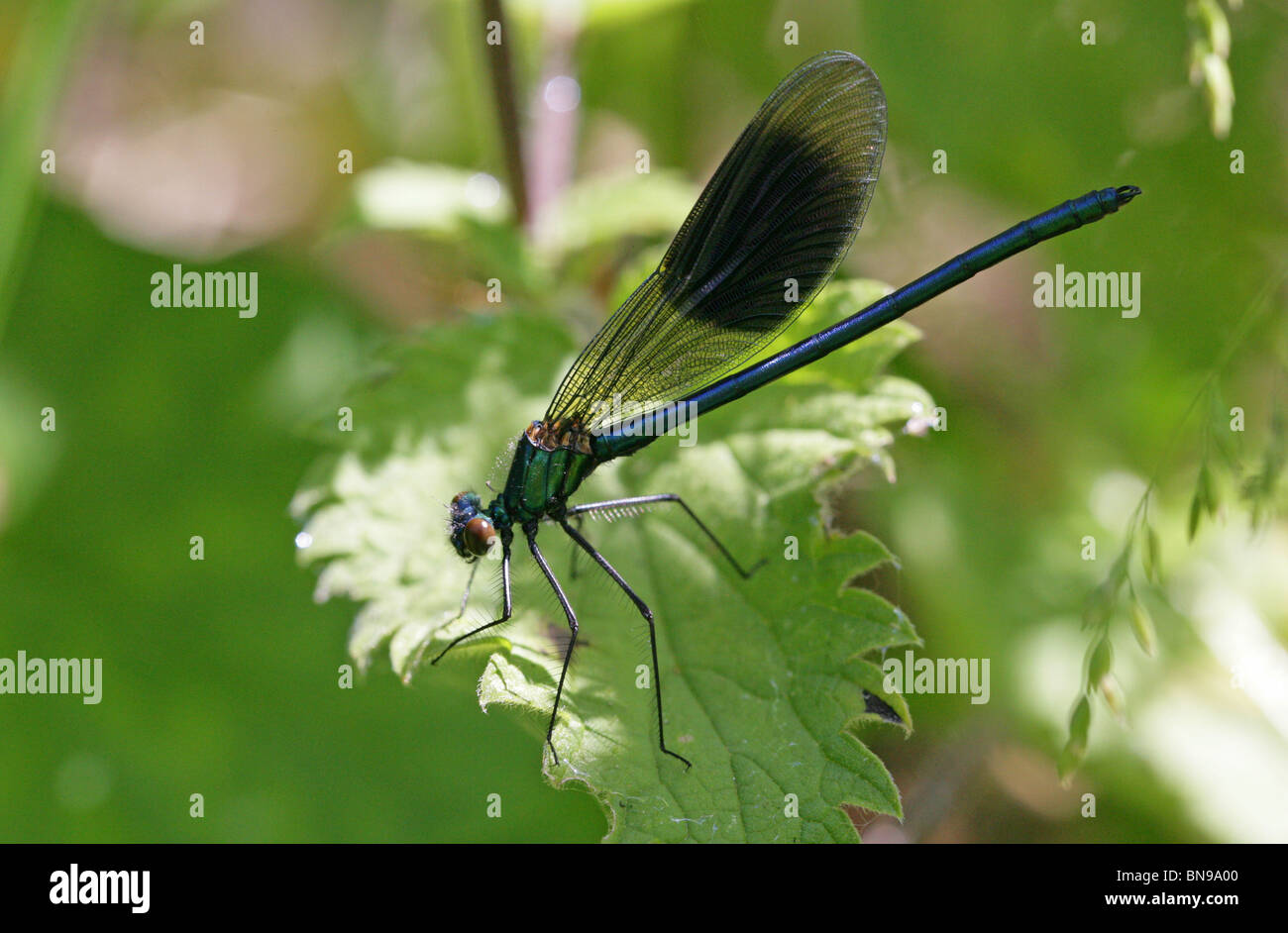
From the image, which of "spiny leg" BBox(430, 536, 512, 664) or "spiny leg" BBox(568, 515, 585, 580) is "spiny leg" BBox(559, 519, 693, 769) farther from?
"spiny leg" BBox(430, 536, 512, 664)

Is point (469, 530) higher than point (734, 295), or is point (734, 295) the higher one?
point (734, 295)

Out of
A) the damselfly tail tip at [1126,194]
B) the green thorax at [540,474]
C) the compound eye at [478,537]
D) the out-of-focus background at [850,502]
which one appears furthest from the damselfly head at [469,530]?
the damselfly tail tip at [1126,194]

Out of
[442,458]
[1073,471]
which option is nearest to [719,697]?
[442,458]

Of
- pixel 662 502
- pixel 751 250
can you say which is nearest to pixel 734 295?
pixel 751 250

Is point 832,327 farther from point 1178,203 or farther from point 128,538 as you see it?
point 128,538

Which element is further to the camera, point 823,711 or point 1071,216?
point 1071,216

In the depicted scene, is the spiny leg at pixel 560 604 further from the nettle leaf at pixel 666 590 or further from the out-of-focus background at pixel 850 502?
the out-of-focus background at pixel 850 502

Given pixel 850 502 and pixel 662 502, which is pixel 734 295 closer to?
pixel 662 502
